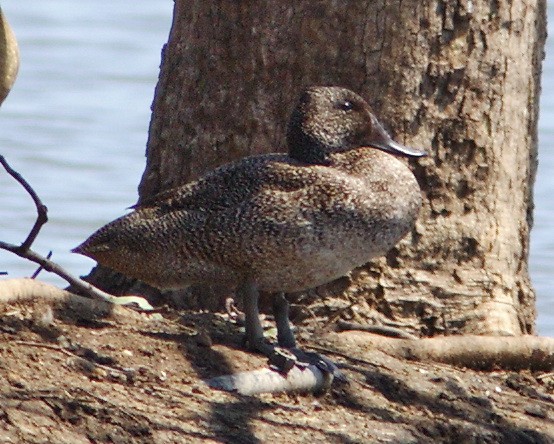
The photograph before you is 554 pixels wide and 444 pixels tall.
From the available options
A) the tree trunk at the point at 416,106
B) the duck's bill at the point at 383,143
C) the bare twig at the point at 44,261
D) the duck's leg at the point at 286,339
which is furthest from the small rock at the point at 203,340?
the duck's bill at the point at 383,143

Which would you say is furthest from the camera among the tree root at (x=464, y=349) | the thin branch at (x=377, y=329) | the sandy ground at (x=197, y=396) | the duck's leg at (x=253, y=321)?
the thin branch at (x=377, y=329)

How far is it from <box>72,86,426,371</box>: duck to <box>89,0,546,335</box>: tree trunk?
0.49 metres

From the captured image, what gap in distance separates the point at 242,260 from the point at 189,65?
4.33 ft

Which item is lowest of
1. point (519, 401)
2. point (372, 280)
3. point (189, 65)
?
point (519, 401)

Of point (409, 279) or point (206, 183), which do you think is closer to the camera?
point (206, 183)

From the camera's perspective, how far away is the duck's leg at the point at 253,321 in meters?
5.41

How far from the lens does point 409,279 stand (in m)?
6.26

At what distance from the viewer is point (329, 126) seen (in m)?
5.67

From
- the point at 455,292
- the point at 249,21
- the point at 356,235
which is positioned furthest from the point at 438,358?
the point at 249,21

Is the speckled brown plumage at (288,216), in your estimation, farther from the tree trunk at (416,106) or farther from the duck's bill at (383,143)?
the tree trunk at (416,106)

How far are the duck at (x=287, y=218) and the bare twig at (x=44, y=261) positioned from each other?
0.16 m

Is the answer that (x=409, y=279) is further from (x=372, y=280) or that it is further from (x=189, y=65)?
(x=189, y=65)

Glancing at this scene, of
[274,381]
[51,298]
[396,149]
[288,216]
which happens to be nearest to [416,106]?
[396,149]

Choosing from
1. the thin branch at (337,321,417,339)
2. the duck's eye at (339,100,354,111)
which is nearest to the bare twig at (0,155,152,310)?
the thin branch at (337,321,417,339)
